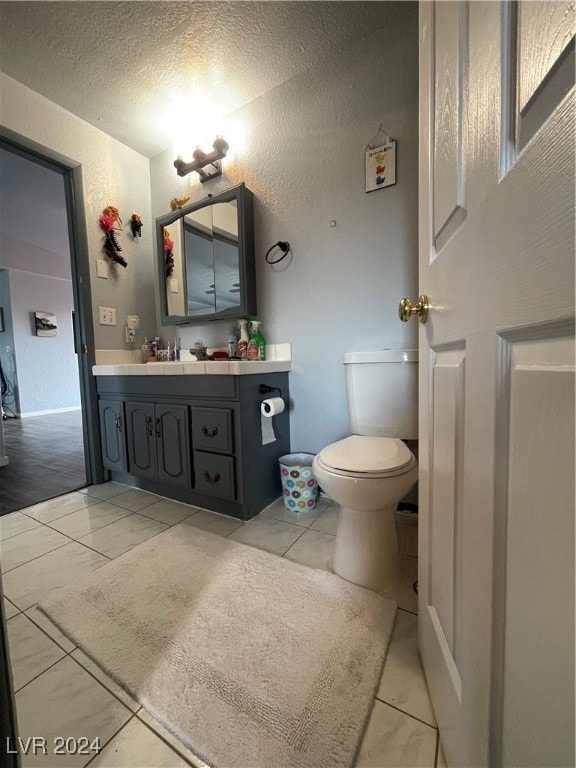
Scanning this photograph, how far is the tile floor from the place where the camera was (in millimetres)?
602

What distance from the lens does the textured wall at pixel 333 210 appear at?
4.62 feet

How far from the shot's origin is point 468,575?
44 cm

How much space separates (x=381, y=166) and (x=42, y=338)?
19.4 ft

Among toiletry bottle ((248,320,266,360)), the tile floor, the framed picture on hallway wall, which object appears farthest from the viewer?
the framed picture on hallway wall

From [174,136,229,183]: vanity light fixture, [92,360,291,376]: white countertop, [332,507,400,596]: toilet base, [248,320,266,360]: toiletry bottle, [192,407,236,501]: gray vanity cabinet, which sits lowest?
[332,507,400,596]: toilet base

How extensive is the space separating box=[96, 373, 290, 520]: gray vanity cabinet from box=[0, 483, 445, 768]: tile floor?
0.16 m

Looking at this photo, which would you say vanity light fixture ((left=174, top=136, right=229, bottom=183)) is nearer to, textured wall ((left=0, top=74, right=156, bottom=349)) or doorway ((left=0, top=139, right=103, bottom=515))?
textured wall ((left=0, top=74, right=156, bottom=349))

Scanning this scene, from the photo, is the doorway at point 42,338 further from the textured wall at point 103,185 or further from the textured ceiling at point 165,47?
the textured ceiling at point 165,47

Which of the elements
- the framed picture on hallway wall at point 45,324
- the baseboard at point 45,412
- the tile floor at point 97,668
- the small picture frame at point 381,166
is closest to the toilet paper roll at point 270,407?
the tile floor at point 97,668

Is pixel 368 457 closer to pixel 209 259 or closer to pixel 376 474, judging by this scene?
pixel 376 474

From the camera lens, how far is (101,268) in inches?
77.0

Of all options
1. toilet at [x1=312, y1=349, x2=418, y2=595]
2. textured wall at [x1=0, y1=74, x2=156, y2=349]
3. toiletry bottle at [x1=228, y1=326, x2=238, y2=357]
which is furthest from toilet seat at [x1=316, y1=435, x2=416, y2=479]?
textured wall at [x1=0, y1=74, x2=156, y2=349]

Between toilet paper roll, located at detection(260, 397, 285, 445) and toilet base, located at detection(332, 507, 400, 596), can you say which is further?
toilet paper roll, located at detection(260, 397, 285, 445)

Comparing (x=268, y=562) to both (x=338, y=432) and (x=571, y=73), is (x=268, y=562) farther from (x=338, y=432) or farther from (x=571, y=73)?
(x=571, y=73)
